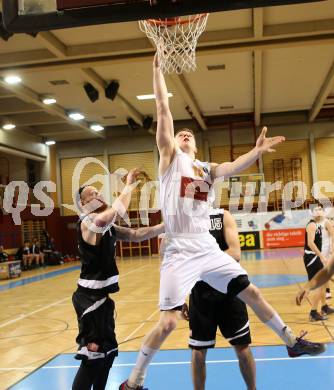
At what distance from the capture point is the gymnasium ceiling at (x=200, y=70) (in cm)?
1277

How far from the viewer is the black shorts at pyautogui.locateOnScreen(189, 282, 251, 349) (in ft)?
14.3

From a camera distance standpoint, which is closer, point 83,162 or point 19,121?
point 19,121

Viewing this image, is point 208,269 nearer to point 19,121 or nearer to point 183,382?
point 183,382

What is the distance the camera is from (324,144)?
86.2ft

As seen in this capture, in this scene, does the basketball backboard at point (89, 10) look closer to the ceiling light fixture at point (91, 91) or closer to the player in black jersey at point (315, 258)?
the player in black jersey at point (315, 258)

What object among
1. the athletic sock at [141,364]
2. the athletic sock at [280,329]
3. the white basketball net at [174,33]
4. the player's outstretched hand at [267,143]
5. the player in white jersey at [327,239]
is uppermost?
the white basketball net at [174,33]

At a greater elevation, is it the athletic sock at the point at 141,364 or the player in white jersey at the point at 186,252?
the player in white jersey at the point at 186,252

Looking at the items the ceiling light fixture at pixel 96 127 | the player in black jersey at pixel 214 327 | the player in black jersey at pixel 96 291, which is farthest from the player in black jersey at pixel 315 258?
the ceiling light fixture at pixel 96 127

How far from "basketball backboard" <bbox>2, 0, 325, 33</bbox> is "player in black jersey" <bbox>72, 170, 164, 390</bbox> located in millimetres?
1222

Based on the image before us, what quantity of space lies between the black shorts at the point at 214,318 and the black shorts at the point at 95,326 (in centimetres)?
71

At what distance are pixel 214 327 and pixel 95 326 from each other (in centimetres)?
101

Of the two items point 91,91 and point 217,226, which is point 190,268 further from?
point 91,91

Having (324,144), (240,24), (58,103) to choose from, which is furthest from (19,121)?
(324,144)

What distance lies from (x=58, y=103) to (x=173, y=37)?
1550cm
